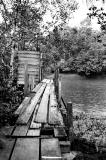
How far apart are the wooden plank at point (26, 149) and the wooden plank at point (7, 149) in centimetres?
11

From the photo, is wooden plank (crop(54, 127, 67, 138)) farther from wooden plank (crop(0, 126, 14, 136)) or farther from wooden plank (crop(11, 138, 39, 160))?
wooden plank (crop(0, 126, 14, 136))

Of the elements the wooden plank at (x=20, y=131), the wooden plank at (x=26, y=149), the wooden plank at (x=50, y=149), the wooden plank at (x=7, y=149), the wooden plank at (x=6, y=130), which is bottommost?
the wooden plank at (x=50, y=149)

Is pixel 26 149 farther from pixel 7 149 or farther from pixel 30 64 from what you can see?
pixel 30 64

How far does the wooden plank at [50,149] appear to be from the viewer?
14.9 ft

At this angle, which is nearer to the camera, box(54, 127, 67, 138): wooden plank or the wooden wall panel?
box(54, 127, 67, 138): wooden plank

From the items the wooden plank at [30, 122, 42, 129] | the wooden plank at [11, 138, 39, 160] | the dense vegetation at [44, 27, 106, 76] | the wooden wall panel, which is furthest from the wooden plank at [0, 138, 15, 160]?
the dense vegetation at [44, 27, 106, 76]

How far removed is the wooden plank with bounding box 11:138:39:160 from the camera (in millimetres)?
4477

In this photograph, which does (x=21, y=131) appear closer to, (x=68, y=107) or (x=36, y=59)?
(x=68, y=107)

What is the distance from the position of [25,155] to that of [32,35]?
2097cm

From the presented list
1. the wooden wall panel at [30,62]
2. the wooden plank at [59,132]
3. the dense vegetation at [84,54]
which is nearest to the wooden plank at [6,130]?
the wooden plank at [59,132]

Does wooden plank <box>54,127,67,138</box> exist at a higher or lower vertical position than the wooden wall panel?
lower

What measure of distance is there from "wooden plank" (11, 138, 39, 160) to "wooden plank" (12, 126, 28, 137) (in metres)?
0.28

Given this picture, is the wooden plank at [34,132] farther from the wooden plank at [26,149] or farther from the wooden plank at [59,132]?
the wooden plank at [59,132]

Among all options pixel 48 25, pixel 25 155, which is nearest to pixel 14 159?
pixel 25 155
